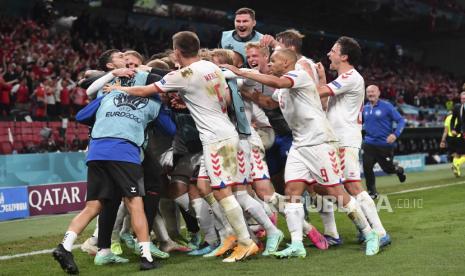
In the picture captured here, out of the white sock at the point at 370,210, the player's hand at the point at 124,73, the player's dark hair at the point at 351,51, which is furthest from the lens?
the player's dark hair at the point at 351,51

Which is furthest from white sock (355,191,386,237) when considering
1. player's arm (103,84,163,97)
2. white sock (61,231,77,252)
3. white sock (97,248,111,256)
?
white sock (61,231,77,252)

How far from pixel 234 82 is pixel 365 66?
34.2m

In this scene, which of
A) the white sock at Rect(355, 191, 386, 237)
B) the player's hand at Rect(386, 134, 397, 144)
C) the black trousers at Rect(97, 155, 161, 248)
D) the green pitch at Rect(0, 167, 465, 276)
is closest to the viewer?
the green pitch at Rect(0, 167, 465, 276)

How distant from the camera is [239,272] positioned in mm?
6355

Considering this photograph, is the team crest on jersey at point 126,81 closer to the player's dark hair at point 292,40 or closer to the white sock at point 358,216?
the player's dark hair at point 292,40

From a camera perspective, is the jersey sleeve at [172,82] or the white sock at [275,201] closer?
the jersey sleeve at [172,82]

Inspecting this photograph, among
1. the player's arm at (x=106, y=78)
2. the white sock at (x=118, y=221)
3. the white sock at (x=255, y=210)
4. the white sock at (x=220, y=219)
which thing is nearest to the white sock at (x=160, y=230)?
the white sock at (x=118, y=221)

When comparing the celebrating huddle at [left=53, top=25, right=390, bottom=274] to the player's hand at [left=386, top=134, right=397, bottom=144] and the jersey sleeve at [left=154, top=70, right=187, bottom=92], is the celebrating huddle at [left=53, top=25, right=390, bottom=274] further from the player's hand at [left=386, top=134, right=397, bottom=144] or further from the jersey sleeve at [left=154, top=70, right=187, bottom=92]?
the player's hand at [left=386, top=134, right=397, bottom=144]

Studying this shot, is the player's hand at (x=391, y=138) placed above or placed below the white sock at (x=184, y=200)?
below

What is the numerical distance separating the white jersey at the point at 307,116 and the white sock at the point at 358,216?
70cm

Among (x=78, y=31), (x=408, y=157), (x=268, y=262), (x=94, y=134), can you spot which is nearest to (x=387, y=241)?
(x=268, y=262)

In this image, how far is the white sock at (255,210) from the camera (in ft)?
24.2

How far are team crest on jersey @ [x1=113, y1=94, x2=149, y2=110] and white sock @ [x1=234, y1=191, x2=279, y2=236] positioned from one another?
1.35 metres

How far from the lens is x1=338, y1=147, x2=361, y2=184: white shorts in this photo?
7855 mm
